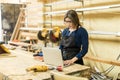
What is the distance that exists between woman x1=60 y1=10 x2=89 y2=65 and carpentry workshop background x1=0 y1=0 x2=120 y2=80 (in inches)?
11.5

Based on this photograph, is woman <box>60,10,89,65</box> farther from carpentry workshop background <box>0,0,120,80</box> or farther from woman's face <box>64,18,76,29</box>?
carpentry workshop background <box>0,0,120,80</box>

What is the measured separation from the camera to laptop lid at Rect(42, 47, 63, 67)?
204 centimetres

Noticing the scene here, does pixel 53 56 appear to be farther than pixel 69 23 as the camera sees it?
No

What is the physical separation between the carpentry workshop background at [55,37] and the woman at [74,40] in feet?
0.95

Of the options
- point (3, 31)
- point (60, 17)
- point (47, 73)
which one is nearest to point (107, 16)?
point (60, 17)

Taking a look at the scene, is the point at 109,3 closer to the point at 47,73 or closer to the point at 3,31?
the point at 47,73

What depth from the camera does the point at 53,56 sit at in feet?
6.88

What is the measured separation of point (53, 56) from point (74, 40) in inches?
21.9

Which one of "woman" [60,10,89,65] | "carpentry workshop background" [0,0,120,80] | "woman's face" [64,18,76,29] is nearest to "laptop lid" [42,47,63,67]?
"carpentry workshop background" [0,0,120,80]

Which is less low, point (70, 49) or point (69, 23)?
point (69, 23)

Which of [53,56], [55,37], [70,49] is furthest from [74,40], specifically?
[55,37]

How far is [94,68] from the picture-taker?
379 cm

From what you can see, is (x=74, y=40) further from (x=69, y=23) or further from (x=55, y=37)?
(x=55, y=37)

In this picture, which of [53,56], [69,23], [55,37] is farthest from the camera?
[55,37]
